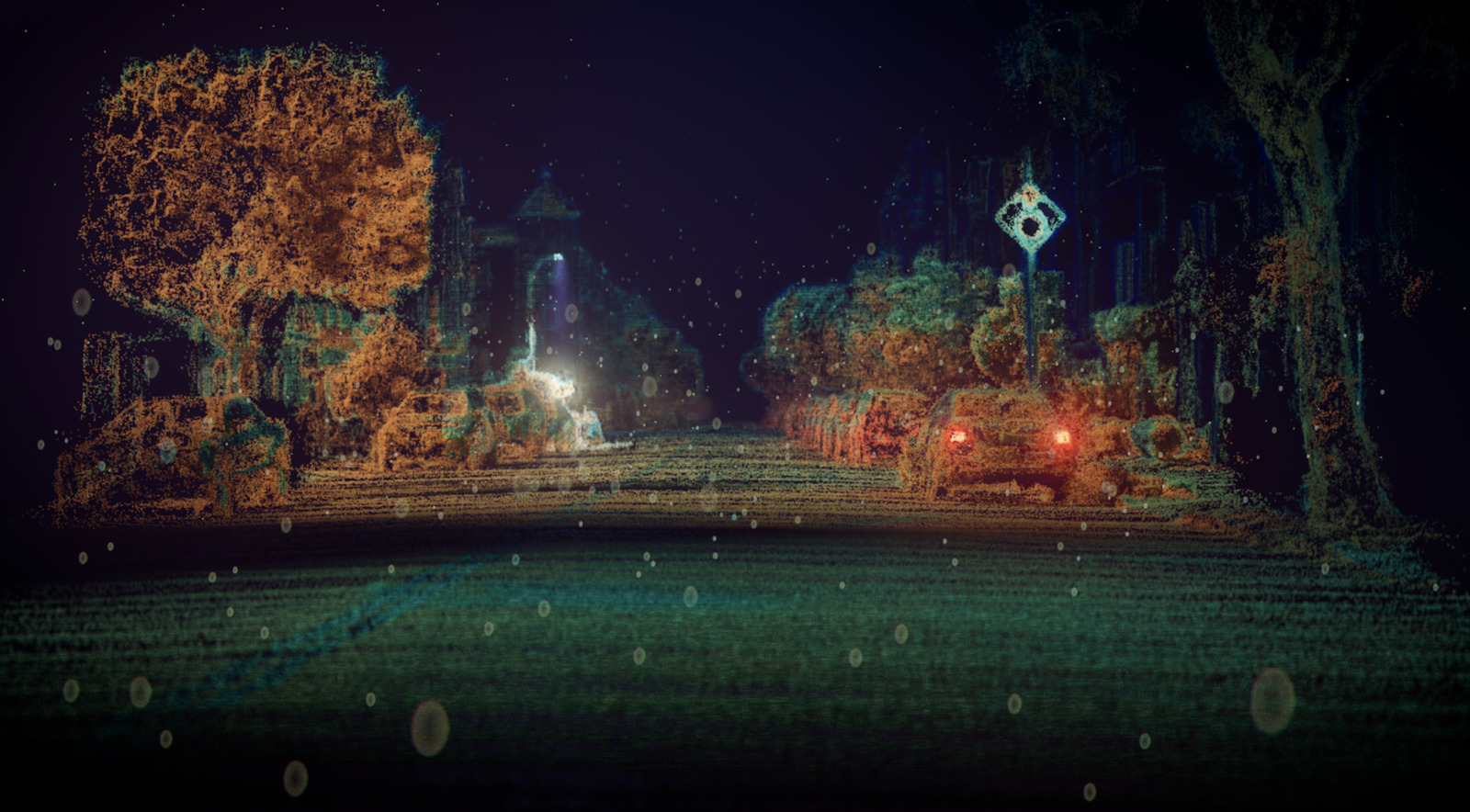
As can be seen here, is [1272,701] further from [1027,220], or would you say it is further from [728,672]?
[1027,220]

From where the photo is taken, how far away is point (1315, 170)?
15930mm

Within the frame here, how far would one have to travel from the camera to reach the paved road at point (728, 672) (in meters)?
5.11

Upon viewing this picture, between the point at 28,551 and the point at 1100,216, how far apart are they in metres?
36.8

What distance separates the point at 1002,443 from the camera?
722 inches

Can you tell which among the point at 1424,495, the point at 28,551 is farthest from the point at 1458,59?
the point at 28,551

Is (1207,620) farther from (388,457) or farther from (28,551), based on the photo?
(388,457)

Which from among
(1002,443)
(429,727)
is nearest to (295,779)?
(429,727)

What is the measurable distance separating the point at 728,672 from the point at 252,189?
23260 millimetres

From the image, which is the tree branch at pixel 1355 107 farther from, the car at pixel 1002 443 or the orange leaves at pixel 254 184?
the orange leaves at pixel 254 184

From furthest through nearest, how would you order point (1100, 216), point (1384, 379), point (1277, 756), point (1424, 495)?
point (1100, 216)
point (1384, 379)
point (1424, 495)
point (1277, 756)

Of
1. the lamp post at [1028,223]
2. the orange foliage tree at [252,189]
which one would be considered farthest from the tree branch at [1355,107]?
the orange foliage tree at [252,189]

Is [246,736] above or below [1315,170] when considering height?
below

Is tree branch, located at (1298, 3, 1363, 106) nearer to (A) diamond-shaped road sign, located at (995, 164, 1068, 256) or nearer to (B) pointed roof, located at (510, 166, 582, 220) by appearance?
(A) diamond-shaped road sign, located at (995, 164, 1068, 256)

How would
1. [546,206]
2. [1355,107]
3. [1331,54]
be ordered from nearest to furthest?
1. [1331,54]
2. [1355,107]
3. [546,206]
